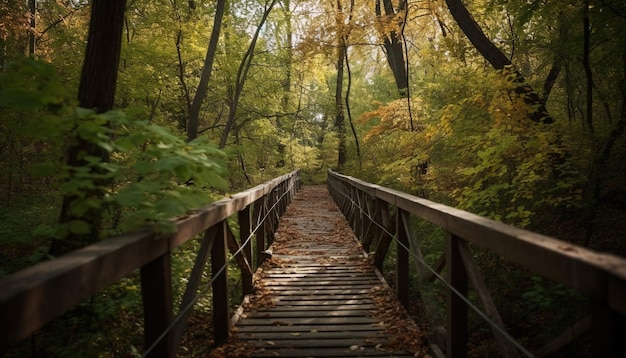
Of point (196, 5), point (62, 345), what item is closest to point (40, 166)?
point (62, 345)

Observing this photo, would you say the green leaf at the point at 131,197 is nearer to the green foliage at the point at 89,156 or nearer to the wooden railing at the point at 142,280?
the green foliage at the point at 89,156

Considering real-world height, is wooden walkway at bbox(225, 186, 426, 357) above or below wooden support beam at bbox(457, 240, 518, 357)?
below

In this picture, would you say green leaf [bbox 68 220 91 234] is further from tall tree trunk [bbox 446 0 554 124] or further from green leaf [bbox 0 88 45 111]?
tall tree trunk [bbox 446 0 554 124]

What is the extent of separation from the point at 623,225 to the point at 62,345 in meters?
7.85

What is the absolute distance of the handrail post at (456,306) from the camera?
8.89 ft

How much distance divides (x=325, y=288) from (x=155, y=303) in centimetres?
290

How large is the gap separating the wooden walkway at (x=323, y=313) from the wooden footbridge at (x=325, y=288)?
14 mm

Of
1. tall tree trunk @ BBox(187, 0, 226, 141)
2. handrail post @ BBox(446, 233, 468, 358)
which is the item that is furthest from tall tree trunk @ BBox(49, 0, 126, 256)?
tall tree trunk @ BBox(187, 0, 226, 141)

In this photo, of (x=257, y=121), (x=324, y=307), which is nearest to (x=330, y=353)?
(x=324, y=307)

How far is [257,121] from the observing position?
58.9ft

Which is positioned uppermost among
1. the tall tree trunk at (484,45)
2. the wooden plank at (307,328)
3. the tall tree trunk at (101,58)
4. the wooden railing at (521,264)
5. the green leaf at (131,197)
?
the tall tree trunk at (484,45)

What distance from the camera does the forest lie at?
227cm

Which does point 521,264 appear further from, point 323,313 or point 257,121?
point 257,121

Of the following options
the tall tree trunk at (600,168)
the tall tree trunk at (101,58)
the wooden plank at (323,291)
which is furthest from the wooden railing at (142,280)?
the tall tree trunk at (600,168)
